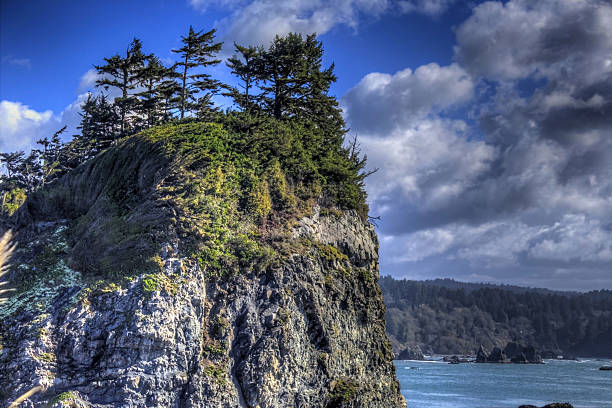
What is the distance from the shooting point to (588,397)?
7119 centimetres

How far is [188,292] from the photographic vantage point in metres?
23.2

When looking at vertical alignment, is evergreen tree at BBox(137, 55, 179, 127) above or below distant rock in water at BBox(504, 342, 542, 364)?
above

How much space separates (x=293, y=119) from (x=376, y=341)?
15320 millimetres

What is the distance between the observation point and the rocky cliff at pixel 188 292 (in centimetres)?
2125

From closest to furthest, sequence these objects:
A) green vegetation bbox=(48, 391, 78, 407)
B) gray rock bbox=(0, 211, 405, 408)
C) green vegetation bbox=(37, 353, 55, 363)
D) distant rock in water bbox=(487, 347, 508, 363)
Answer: green vegetation bbox=(48, 391, 78, 407), gray rock bbox=(0, 211, 405, 408), green vegetation bbox=(37, 353, 55, 363), distant rock in water bbox=(487, 347, 508, 363)

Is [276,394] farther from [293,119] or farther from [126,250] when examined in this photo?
[293,119]

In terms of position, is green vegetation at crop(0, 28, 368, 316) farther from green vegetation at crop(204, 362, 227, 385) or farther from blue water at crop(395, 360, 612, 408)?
blue water at crop(395, 360, 612, 408)

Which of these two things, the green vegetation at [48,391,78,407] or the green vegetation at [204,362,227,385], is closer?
the green vegetation at [48,391,78,407]

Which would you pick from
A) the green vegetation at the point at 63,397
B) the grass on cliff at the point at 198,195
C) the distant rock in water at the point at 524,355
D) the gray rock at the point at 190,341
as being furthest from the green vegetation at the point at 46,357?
the distant rock in water at the point at 524,355

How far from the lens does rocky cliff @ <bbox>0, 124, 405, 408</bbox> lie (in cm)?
2125

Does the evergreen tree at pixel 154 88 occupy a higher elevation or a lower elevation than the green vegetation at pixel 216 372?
higher

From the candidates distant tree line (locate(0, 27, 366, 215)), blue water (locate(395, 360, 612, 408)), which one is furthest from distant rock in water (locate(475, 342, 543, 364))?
distant tree line (locate(0, 27, 366, 215))

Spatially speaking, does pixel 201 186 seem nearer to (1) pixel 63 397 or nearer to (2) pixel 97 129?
(1) pixel 63 397

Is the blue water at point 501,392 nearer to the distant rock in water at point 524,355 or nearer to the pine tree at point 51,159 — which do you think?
the pine tree at point 51,159
